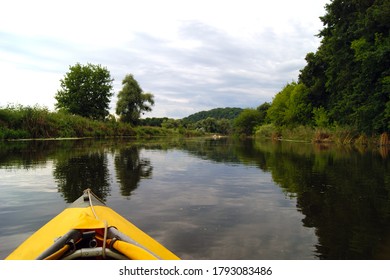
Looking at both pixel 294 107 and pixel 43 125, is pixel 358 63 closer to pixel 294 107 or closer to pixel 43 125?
pixel 294 107

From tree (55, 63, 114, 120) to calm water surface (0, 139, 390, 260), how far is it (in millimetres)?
44223

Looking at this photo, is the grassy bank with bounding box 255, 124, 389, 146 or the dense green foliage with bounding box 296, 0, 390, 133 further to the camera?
the grassy bank with bounding box 255, 124, 389, 146

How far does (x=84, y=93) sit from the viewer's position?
54750 mm

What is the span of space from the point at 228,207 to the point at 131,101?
199ft

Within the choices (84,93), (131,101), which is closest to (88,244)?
(84,93)

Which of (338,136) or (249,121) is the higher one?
(249,121)

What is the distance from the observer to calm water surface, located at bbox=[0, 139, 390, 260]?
487 cm

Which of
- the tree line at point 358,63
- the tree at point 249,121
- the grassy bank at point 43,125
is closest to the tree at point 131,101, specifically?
the grassy bank at point 43,125

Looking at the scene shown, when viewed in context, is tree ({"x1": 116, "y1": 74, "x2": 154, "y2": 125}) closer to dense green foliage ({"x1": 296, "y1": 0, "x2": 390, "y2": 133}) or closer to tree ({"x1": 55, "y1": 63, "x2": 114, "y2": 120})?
tree ({"x1": 55, "y1": 63, "x2": 114, "y2": 120})

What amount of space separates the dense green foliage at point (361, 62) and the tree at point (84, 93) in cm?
3754

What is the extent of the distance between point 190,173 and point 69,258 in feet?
A: 31.2

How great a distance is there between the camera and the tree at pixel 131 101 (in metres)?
65.1

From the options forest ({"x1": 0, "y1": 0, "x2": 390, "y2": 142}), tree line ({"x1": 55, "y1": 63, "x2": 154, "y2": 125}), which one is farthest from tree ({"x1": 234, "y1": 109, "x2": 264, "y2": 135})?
tree line ({"x1": 55, "y1": 63, "x2": 154, "y2": 125})
